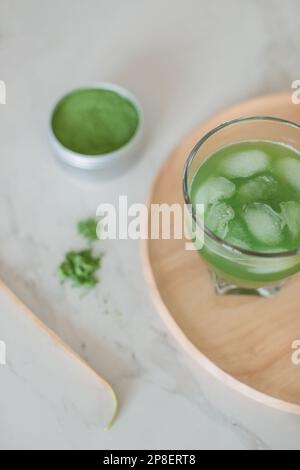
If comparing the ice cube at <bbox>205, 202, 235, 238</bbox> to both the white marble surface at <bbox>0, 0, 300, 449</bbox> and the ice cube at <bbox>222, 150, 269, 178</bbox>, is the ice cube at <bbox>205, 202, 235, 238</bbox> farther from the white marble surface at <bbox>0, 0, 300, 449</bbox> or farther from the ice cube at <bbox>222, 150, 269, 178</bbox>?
the white marble surface at <bbox>0, 0, 300, 449</bbox>

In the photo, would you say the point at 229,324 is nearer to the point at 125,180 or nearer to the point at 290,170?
Result: the point at 290,170

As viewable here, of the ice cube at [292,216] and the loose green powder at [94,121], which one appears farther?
the loose green powder at [94,121]

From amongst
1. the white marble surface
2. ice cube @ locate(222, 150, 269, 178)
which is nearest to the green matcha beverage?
ice cube @ locate(222, 150, 269, 178)

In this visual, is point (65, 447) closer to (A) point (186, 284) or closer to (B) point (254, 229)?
(A) point (186, 284)

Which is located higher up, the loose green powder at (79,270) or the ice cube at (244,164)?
the ice cube at (244,164)

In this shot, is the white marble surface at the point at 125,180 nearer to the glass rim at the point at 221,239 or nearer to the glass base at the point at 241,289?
the glass base at the point at 241,289

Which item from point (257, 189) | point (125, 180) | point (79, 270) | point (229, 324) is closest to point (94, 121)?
point (125, 180)

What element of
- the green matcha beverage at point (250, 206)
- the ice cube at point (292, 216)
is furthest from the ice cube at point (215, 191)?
the ice cube at point (292, 216)
